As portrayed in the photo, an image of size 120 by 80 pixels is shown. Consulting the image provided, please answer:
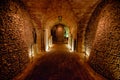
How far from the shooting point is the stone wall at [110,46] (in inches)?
174

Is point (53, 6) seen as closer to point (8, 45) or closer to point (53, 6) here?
point (53, 6)

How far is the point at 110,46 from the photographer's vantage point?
192 inches

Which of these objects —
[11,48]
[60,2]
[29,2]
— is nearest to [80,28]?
[60,2]

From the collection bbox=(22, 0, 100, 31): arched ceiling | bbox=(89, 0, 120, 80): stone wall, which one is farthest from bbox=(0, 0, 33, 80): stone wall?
bbox=(89, 0, 120, 80): stone wall

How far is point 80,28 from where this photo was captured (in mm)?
10055

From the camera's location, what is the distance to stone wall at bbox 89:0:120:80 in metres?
4.43

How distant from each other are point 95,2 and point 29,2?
13.4ft

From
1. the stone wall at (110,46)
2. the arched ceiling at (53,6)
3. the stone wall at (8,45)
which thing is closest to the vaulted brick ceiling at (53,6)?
the arched ceiling at (53,6)

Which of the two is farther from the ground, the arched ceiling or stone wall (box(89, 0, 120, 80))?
the arched ceiling

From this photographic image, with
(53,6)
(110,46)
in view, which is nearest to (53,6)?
(53,6)

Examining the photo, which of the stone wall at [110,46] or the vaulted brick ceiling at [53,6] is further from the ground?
the vaulted brick ceiling at [53,6]

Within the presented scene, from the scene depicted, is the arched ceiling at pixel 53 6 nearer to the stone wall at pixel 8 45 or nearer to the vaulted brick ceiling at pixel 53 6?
the vaulted brick ceiling at pixel 53 6

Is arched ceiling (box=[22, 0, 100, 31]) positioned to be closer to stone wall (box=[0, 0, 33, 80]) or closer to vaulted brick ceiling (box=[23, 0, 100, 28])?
vaulted brick ceiling (box=[23, 0, 100, 28])

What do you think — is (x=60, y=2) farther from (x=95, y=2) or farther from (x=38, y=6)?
(x=95, y=2)
